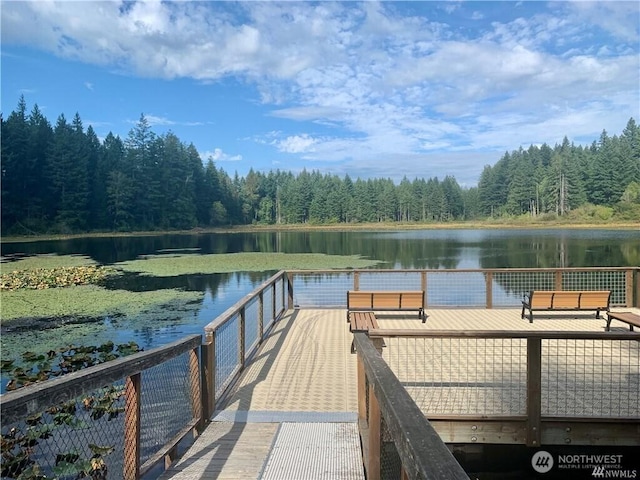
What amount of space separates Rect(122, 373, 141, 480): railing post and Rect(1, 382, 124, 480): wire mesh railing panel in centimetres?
139

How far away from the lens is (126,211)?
74.0m

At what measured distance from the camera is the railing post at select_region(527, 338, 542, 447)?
13.7 ft

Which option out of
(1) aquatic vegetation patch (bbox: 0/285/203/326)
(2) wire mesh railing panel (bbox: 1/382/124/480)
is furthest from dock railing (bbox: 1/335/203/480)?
(1) aquatic vegetation patch (bbox: 0/285/203/326)

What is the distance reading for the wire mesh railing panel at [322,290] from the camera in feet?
47.7

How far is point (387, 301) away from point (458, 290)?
25.1 ft

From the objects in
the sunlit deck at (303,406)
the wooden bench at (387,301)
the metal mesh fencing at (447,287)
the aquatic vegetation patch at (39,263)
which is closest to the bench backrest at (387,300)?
the wooden bench at (387,301)

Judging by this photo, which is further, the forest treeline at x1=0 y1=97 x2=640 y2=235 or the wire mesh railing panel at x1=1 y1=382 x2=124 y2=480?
the forest treeline at x1=0 y1=97 x2=640 y2=235

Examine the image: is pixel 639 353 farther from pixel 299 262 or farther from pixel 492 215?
pixel 492 215

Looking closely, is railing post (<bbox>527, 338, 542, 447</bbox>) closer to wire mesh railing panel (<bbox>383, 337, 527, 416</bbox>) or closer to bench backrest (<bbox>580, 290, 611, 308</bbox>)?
wire mesh railing panel (<bbox>383, 337, 527, 416</bbox>)

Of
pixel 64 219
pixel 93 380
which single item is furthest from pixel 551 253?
pixel 64 219

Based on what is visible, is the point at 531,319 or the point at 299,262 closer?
the point at 531,319

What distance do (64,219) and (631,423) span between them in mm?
70401

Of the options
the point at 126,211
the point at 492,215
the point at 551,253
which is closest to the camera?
the point at 551,253

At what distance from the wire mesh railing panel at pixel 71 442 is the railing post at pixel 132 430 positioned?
139 centimetres
